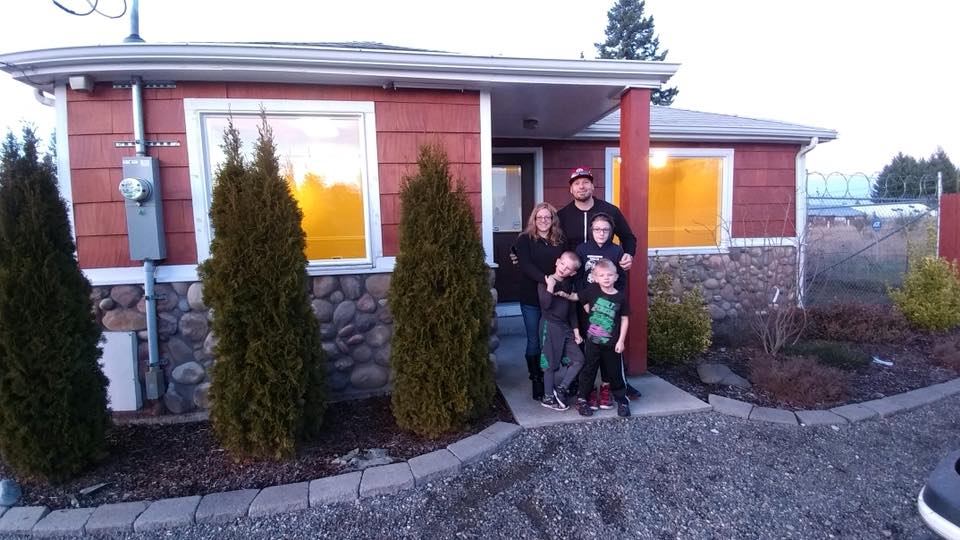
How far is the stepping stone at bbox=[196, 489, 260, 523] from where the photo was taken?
7.52 ft

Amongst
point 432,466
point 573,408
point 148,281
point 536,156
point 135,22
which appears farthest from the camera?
point 536,156

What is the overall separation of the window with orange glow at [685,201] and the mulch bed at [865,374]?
1954mm

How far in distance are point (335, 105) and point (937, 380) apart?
5689 mm

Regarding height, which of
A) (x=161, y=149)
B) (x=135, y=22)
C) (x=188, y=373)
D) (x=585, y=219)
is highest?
(x=135, y=22)

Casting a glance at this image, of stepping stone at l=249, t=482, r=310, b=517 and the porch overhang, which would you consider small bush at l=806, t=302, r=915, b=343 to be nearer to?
the porch overhang

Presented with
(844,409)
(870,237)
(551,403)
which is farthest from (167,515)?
(870,237)

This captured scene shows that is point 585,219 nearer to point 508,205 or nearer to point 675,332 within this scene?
point 675,332

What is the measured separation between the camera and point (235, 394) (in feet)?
8.67

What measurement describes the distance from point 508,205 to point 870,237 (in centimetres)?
544

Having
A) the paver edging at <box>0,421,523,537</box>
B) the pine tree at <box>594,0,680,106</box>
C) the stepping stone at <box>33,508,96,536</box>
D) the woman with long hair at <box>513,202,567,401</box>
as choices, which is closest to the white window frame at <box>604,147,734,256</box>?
the woman with long hair at <box>513,202,567,401</box>

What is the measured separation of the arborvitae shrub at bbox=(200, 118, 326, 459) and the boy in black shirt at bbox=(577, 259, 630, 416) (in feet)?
6.20

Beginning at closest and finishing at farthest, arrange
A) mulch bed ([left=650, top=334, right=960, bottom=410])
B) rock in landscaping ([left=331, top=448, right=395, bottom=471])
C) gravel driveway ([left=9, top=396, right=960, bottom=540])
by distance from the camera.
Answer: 1. gravel driveway ([left=9, top=396, right=960, bottom=540])
2. rock in landscaping ([left=331, top=448, right=395, bottom=471])
3. mulch bed ([left=650, top=334, right=960, bottom=410])

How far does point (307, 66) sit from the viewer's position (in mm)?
3277

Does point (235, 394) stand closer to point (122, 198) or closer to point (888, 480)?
point (122, 198)
